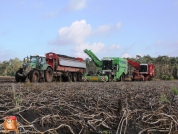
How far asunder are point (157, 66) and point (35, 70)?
1492 inches

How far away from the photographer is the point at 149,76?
32375 mm

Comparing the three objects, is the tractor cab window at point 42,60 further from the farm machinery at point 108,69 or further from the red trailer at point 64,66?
the farm machinery at point 108,69

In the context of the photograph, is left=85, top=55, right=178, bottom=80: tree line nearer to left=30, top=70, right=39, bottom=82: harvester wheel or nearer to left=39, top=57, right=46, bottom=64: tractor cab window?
left=39, top=57, right=46, bottom=64: tractor cab window

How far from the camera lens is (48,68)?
2075 cm

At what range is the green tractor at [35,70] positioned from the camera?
18.7m

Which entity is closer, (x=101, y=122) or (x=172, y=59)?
(x=101, y=122)

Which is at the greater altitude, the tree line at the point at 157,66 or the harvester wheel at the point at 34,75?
the tree line at the point at 157,66

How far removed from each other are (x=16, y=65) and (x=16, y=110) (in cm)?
7309

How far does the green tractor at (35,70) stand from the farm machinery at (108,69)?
12.6ft

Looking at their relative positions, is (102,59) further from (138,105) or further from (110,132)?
(110,132)

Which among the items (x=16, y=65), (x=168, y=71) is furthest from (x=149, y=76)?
(x=16, y=65)

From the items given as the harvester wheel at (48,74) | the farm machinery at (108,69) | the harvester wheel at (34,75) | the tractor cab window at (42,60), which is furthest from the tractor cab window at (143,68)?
the harvester wheel at (34,75)

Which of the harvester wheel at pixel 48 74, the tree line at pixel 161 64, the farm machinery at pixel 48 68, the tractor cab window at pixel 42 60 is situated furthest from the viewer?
the tree line at pixel 161 64

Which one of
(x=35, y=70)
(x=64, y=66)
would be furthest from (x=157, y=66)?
(x=35, y=70)
